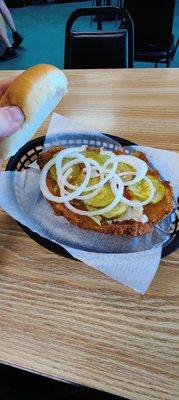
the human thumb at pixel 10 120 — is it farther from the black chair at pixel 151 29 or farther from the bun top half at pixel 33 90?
the black chair at pixel 151 29

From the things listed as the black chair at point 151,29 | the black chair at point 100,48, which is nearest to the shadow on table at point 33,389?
the black chair at point 100,48

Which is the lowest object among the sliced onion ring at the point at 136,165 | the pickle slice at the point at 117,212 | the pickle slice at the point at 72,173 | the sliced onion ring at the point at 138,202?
the pickle slice at the point at 117,212

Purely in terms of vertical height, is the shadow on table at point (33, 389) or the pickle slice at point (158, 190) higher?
the pickle slice at point (158, 190)

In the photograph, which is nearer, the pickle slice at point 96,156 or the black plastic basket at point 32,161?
the black plastic basket at point 32,161

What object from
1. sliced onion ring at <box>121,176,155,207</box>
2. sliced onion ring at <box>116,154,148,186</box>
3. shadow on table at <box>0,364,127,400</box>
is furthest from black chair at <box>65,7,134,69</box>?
shadow on table at <box>0,364,127,400</box>

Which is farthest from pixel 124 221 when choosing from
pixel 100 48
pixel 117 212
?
pixel 100 48

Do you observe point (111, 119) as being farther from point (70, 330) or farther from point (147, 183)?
point (70, 330)

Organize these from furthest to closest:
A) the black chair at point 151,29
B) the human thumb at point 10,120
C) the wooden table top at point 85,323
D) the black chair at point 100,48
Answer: the black chair at point 151,29
the black chair at point 100,48
the human thumb at point 10,120
the wooden table top at point 85,323

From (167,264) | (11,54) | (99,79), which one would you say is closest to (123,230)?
(167,264)
